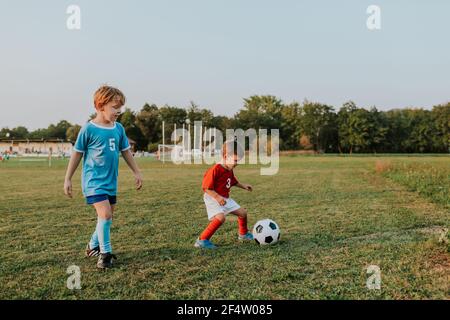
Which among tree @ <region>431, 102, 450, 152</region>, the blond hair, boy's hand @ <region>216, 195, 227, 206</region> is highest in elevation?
tree @ <region>431, 102, 450, 152</region>

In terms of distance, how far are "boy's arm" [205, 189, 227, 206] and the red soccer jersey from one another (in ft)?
0.16

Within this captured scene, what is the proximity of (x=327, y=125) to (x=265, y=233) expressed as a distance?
3171 inches

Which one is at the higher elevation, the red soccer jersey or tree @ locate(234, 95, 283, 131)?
tree @ locate(234, 95, 283, 131)

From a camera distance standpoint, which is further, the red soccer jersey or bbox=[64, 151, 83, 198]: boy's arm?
the red soccer jersey

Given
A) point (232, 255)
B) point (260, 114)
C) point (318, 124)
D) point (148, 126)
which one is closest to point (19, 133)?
point (148, 126)

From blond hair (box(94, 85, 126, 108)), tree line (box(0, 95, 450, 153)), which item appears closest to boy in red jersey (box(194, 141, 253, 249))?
blond hair (box(94, 85, 126, 108))

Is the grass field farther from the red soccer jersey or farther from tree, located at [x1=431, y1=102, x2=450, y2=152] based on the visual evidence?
tree, located at [x1=431, y1=102, x2=450, y2=152]

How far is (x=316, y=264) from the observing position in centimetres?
412

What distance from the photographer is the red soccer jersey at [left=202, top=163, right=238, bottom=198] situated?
5.06m

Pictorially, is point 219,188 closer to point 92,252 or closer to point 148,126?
point 92,252

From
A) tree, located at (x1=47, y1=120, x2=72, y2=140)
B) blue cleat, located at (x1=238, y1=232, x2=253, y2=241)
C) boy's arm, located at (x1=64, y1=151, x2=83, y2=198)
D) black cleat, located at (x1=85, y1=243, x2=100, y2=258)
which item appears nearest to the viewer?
boy's arm, located at (x1=64, y1=151, x2=83, y2=198)

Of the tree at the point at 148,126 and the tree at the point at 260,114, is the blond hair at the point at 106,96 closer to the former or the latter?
the tree at the point at 260,114

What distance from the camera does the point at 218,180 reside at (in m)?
5.13

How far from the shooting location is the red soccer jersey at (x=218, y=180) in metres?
5.06
